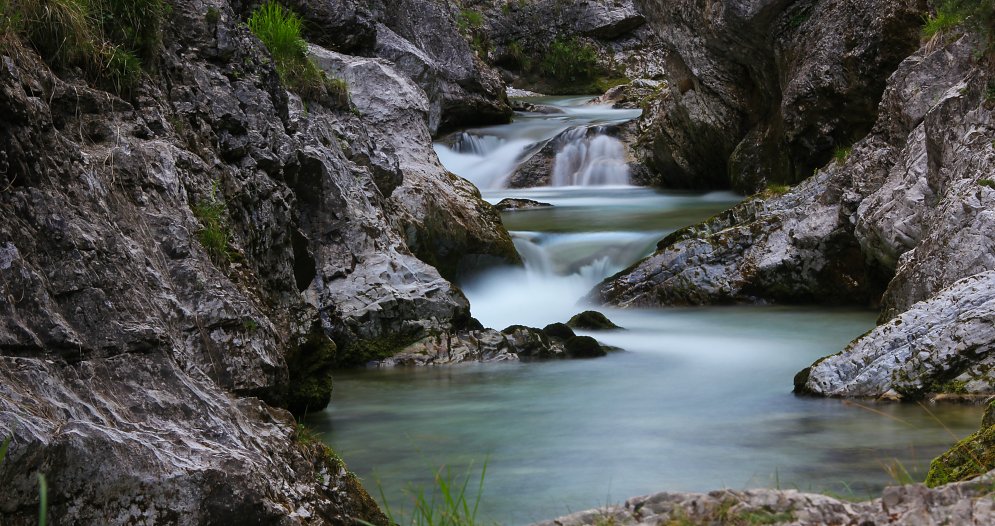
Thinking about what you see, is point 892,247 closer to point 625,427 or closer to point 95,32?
point 625,427

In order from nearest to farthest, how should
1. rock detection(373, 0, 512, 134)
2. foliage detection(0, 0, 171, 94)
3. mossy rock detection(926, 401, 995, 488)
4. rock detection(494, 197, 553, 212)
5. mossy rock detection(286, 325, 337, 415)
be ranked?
mossy rock detection(926, 401, 995, 488)
foliage detection(0, 0, 171, 94)
mossy rock detection(286, 325, 337, 415)
rock detection(494, 197, 553, 212)
rock detection(373, 0, 512, 134)

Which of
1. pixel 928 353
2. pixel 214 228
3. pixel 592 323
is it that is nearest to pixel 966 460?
pixel 928 353

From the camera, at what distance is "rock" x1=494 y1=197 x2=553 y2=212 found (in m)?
16.2

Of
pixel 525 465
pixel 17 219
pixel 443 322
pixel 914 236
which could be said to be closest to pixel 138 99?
pixel 17 219

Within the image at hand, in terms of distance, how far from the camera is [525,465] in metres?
5.37

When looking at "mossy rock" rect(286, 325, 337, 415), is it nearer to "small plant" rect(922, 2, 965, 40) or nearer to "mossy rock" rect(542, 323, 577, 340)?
"mossy rock" rect(542, 323, 577, 340)

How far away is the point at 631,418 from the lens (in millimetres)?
6527

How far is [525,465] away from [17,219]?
2941 mm

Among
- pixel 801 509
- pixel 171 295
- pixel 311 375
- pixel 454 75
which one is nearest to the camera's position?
pixel 801 509

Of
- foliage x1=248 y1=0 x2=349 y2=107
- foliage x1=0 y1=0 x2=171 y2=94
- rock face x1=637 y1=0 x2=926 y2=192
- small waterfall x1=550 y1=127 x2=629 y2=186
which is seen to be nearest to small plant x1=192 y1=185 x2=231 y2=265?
foliage x1=0 y1=0 x2=171 y2=94

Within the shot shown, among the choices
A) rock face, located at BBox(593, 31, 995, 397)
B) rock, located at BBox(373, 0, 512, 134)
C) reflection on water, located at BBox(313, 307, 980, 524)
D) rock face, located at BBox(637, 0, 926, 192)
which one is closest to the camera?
reflection on water, located at BBox(313, 307, 980, 524)

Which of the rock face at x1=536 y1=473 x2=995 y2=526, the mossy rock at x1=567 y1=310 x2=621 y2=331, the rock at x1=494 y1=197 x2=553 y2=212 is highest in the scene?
the rock at x1=494 y1=197 x2=553 y2=212

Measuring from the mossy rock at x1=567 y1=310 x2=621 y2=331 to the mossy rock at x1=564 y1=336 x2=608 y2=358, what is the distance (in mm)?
1152

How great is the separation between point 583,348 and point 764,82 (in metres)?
9.01
